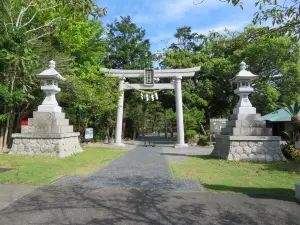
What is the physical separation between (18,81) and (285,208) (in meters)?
12.5

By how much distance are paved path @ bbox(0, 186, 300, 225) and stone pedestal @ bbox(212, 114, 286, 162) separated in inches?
232

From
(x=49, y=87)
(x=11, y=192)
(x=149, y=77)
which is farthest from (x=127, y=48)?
(x=11, y=192)

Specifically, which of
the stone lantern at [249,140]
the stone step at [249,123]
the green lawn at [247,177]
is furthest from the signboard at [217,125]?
the green lawn at [247,177]

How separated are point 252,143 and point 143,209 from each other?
7897 millimetres

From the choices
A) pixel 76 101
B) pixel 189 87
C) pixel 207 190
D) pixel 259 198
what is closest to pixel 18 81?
pixel 76 101

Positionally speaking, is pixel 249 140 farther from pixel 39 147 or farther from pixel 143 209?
pixel 39 147

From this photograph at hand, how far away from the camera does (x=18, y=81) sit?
12.9 m

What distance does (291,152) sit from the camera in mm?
11523

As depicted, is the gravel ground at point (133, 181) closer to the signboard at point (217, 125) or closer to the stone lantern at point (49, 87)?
the stone lantern at point (49, 87)

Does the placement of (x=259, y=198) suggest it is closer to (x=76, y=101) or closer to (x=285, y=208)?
(x=285, y=208)

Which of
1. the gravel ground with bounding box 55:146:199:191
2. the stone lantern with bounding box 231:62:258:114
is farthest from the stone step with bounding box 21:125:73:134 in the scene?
the stone lantern with bounding box 231:62:258:114

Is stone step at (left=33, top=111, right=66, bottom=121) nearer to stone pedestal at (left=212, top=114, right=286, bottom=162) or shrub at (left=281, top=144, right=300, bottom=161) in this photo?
stone pedestal at (left=212, top=114, right=286, bottom=162)

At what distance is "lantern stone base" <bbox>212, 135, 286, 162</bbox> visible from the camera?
35.9 ft

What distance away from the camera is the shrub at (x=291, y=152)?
1126 cm
